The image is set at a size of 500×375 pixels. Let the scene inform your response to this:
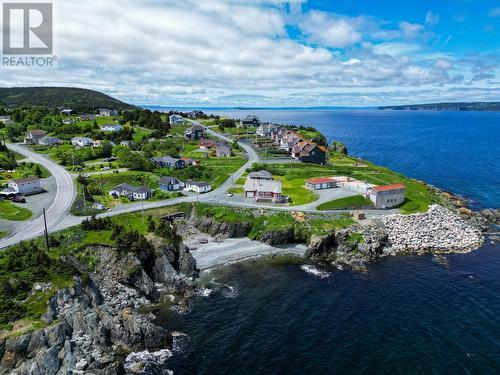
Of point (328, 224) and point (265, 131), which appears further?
point (265, 131)

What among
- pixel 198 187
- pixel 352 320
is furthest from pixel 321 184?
pixel 352 320

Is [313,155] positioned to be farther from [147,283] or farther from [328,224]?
[147,283]

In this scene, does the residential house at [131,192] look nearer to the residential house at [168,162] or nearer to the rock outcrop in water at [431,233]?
the residential house at [168,162]

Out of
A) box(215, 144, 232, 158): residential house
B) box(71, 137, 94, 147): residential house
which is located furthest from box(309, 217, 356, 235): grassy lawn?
box(71, 137, 94, 147): residential house

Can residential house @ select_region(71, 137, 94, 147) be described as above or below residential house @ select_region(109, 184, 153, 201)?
above

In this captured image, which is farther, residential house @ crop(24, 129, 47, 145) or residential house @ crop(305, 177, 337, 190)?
residential house @ crop(24, 129, 47, 145)

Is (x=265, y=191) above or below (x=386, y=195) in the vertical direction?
below

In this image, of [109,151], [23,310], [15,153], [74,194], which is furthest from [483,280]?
[15,153]

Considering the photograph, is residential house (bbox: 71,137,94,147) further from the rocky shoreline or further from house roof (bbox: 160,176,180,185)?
the rocky shoreline
